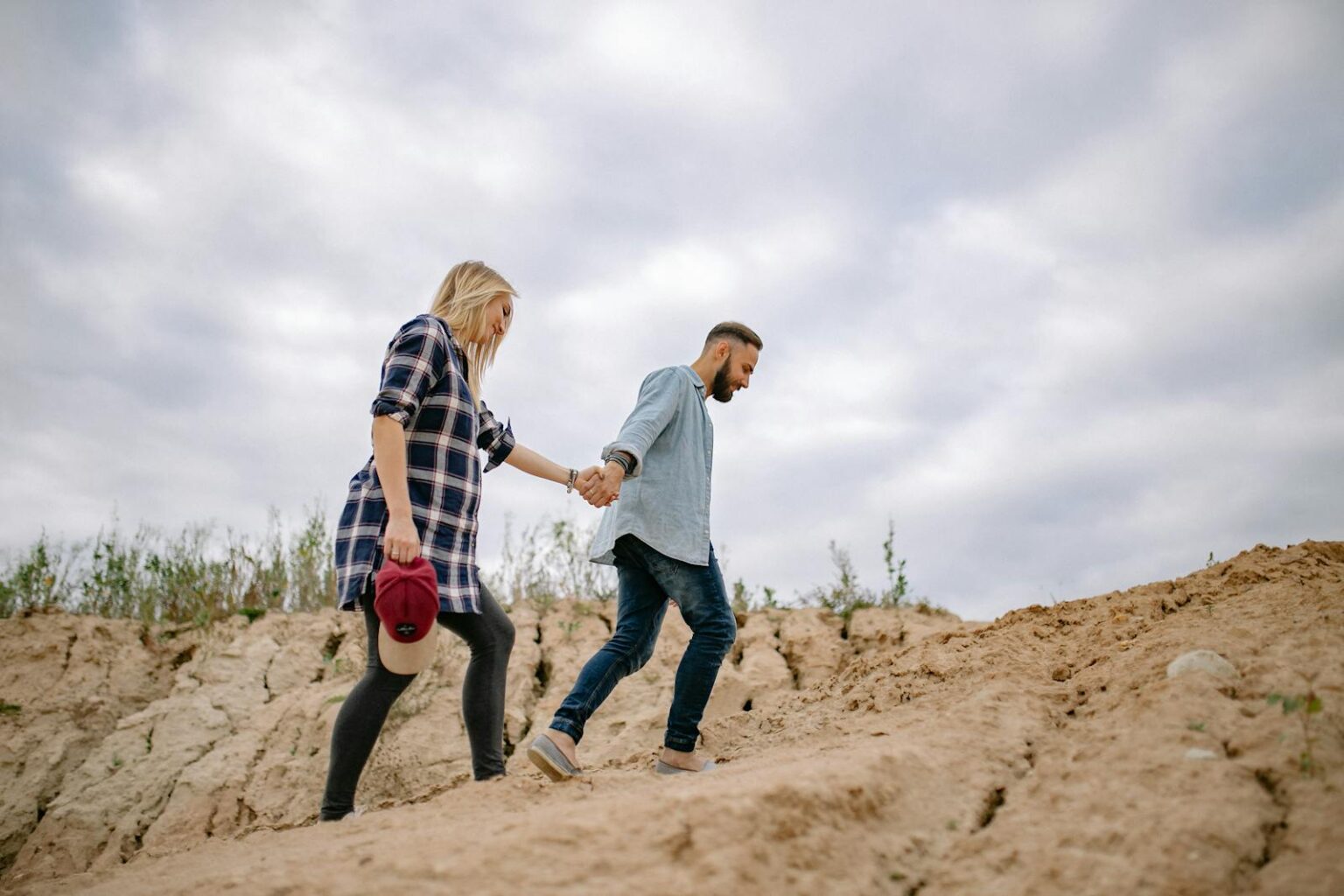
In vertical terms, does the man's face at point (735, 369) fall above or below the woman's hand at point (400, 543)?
above

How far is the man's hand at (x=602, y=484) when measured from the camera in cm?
322

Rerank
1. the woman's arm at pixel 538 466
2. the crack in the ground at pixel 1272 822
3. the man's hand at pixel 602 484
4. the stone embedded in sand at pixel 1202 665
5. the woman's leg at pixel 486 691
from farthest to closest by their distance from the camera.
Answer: the woman's arm at pixel 538 466
the man's hand at pixel 602 484
the woman's leg at pixel 486 691
the stone embedded in sand at pixel 1202 665
the crack in the ground at pixel 1272 822

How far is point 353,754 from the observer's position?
2873mm

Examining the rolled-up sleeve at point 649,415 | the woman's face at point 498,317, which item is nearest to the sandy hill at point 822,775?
the rolled-up sleeve at point 649,415

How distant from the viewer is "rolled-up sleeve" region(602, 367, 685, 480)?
129 inches

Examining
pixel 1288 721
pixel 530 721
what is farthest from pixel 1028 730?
pixel 530 721

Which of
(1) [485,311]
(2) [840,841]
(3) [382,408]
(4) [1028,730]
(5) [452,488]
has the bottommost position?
(2) [840,841]

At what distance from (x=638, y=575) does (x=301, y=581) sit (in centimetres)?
501

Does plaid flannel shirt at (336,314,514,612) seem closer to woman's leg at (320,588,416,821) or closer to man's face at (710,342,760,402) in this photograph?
woman's leg at (320,588,416,821)

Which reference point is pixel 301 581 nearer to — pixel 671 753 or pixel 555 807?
pixel 671 753

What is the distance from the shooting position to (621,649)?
128 inches

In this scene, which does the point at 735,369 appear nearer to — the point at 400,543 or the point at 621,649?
the point at 621,649

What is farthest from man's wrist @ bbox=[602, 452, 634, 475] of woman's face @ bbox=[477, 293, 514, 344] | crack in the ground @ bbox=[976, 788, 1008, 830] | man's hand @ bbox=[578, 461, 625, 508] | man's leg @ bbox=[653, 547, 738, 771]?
crack in the ground @ bbox=[976, 788, 1008, 830]

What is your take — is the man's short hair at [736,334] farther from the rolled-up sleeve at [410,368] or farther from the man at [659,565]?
the rolled-up sleeve at [410,368]
